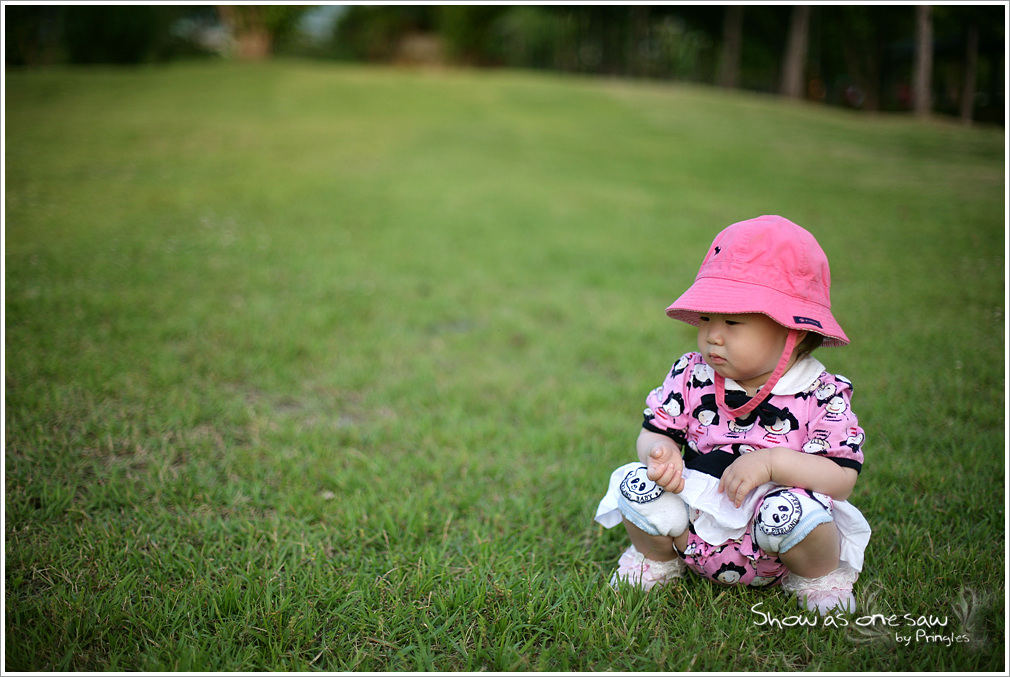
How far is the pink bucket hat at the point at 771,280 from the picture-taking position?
1.51m

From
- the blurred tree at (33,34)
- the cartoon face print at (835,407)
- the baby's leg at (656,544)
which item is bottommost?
the baby's leg at (656,544)

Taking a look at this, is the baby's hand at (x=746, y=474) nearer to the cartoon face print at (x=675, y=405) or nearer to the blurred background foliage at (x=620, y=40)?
the cartoon face print at (x=675, y=405)

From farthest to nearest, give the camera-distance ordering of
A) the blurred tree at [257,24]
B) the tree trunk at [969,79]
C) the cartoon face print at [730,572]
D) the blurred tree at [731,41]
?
the blurred tree at [257,24] → the blurred tree at [731,41] → the tree trunk at [969,79] → the cartoon face print at [730,572]

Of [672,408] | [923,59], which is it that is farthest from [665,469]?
[923,59]

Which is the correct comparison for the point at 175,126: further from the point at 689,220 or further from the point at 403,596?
the point at 403,596

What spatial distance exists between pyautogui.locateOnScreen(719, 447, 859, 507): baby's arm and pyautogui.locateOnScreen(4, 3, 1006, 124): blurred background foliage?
9.15 metres

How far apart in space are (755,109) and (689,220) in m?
12.2

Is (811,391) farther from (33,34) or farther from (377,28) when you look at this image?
(377,28)

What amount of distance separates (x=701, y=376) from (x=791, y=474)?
13.6 inches

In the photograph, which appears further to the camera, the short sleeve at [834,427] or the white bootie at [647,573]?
the white bootie at [647,573]

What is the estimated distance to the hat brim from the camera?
1.49 m

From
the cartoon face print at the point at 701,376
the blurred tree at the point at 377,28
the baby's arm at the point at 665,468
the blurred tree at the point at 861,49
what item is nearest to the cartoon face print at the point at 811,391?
the cartoon face print at the point at 701,376

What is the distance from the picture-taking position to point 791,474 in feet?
4.99

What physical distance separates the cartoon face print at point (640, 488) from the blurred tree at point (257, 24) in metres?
26.9
